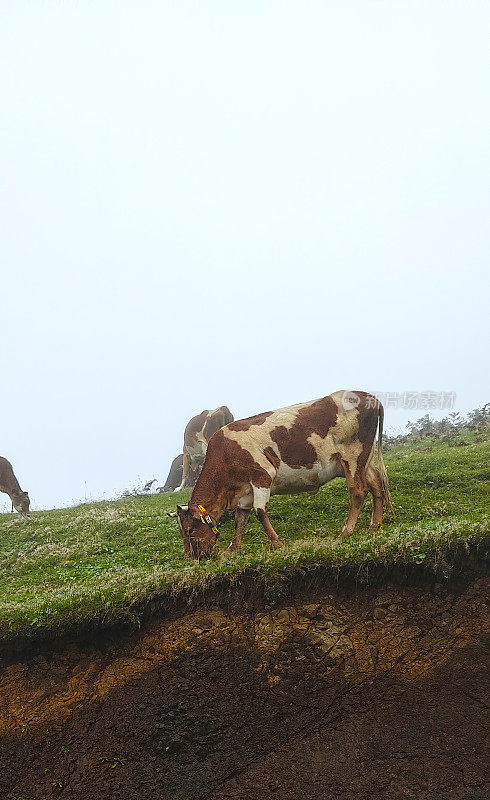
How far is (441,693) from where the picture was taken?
8.16 meters

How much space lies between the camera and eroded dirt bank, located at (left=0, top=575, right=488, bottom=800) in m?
7.57

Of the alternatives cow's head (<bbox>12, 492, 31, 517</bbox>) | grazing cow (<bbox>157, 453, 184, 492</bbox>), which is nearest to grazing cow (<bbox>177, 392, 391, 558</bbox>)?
cow's head (<bbox>12, 492, 31, 517</bbox>)

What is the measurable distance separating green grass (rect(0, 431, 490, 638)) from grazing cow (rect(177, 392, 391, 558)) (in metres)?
0.83

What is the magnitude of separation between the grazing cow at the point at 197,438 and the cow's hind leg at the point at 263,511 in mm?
14904

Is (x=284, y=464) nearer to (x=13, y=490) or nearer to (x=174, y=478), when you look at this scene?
(x=13, y=490)

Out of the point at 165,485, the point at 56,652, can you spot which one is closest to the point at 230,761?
the point at 56,652

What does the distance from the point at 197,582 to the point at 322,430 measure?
15.5 feet

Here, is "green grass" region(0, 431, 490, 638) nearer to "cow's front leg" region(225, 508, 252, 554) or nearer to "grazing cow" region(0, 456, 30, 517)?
"cow's front leg" region(225, 508, 252, 554)

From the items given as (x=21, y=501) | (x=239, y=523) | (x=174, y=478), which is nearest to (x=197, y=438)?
(x=174, y=478)

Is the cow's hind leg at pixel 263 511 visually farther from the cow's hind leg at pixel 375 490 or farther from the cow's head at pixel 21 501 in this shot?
the cow's head at pixel 21 501

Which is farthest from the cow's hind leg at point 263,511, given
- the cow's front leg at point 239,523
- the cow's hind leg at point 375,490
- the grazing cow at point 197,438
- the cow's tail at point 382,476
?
the grazing cow at point 197,438

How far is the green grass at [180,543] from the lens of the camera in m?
8.94

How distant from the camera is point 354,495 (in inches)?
468

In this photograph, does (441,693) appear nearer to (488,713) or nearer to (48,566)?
(488,713)
